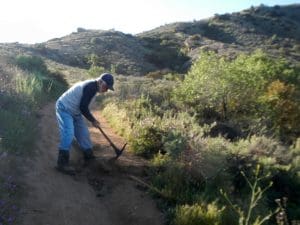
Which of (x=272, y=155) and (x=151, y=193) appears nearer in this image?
(x=151, y=193)

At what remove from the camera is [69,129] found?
28.1 feet

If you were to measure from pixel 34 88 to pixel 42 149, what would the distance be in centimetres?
420

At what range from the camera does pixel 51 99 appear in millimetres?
15445

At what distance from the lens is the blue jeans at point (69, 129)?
8530 mm

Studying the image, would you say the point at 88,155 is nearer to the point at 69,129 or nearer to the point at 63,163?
the point at 63,163

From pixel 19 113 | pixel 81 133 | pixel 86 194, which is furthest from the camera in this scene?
pixel 19 113

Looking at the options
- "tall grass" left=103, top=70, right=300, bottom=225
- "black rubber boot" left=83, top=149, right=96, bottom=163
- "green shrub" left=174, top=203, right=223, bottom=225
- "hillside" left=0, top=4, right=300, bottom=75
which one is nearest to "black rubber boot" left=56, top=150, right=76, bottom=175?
"black rubber boot" left=83, top=149, right=96, bottom=163

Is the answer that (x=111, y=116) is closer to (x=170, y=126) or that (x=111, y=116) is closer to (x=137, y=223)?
(x=170, y=126)

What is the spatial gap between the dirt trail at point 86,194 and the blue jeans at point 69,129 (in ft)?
1.44

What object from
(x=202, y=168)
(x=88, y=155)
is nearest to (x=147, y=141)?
(x=88, y=155)

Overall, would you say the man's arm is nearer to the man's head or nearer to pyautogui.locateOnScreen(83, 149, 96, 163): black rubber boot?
the man's head

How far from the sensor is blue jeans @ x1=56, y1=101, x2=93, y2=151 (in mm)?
8530

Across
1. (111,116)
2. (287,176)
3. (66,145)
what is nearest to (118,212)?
(66,145)

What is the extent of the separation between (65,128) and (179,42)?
50558 millimetres
